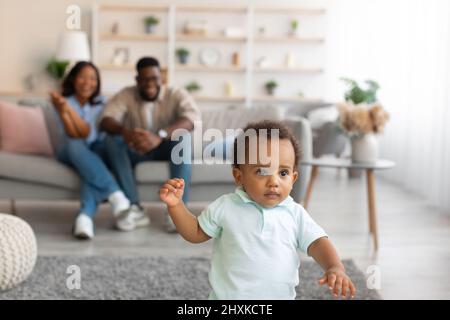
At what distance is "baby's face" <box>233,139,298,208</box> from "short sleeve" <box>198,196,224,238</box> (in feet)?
0.20

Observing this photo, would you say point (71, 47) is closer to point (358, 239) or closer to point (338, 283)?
point (358, 239)

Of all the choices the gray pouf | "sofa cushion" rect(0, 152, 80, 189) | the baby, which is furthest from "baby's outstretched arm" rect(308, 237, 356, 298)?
"sofa cushion" rect(0, 152, 80, 189)

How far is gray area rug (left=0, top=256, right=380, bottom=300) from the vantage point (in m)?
1.93

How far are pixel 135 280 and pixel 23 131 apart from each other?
134 centimetres

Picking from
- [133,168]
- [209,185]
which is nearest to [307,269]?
[209,185]

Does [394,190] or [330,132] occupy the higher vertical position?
[330,132]

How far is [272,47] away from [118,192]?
3576 mm

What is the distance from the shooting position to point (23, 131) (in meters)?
3.12

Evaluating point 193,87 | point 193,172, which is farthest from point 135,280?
point 193,87

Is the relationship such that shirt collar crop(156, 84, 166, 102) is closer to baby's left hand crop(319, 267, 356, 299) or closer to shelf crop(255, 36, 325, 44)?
baby's left hand crop(319, 267, 356, 299)

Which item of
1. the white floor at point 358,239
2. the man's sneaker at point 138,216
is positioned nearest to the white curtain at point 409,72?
the white floor at point 358,239

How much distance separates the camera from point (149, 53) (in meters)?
6.02

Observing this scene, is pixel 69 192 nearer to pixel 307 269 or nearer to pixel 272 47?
pixel 307 269

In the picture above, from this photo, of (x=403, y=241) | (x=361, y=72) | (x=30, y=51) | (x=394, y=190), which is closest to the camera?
(x=403, y=241)
